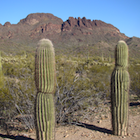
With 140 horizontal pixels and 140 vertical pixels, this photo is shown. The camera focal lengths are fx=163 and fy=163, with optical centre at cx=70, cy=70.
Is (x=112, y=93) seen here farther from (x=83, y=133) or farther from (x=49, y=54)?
(x=49, y=54)

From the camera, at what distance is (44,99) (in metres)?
3.85

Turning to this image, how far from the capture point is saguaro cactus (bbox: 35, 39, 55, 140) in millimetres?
3850

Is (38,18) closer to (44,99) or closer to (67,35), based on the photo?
(67,35)

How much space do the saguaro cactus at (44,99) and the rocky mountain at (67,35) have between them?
39.5m

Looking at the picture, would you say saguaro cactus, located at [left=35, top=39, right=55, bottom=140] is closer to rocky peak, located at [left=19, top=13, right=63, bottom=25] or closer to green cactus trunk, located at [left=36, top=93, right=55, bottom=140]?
green cactus trunk, located at [left=36, top=93, right=55, bottom=140]

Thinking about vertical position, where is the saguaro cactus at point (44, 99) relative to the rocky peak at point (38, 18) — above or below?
below

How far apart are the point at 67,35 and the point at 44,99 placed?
69.4 meters

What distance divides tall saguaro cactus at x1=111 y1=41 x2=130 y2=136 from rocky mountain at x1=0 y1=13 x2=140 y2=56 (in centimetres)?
3808

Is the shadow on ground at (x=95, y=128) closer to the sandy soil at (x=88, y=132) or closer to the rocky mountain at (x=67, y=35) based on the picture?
the sandy soil at (x=88, y=132)

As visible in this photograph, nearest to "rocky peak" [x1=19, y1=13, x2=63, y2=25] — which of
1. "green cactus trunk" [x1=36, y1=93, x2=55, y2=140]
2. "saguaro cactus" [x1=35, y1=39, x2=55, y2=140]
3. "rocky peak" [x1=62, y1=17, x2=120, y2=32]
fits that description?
"rocky peak" [x1=62, y1=17, x2=120, y2=32]

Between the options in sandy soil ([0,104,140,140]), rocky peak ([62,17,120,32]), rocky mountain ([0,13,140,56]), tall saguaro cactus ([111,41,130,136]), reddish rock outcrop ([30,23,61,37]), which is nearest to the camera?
tall saguaro cactus ([111,41,130,136])

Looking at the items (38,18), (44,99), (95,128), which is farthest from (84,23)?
(44,99)

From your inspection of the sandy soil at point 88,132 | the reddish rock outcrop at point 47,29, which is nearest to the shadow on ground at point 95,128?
the sandy soil at point 88,132

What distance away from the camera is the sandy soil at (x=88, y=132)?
16.2 ft
